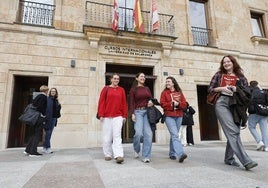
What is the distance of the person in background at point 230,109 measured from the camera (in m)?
3.29

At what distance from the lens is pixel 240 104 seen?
11.1 feet

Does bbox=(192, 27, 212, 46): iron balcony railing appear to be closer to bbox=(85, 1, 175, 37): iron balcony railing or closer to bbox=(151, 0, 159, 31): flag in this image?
bbox=(85, 1, 175, 37): iron balcony railing

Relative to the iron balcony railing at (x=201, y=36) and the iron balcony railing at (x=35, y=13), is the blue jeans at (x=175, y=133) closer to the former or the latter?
the iron balcony railing at (x=35, y=13)

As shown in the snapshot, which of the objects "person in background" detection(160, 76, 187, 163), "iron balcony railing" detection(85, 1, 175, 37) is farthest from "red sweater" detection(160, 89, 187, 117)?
"iron balcony railing" detection(85, 1, 175, 37)

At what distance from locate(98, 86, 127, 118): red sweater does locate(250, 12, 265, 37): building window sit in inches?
466

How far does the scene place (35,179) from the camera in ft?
9.20

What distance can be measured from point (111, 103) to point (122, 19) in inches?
258

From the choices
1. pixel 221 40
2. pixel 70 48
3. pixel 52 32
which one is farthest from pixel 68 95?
pixel 221 40

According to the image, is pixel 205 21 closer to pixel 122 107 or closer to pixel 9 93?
pixel 122 107

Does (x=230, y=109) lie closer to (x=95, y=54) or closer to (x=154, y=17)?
(x=95, y=54)

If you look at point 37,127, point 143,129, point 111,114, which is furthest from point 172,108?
point 37,127

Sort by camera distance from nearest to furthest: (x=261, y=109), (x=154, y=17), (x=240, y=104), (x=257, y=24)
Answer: (x=240, y=104), (x=261, y=109), (x=154, y=17), (x=257, y=24)

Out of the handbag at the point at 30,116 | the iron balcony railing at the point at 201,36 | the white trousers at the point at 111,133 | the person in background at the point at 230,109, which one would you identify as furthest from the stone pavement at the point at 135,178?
the iron balcony railing at the point at 201,36

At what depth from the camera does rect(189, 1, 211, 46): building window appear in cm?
1074
